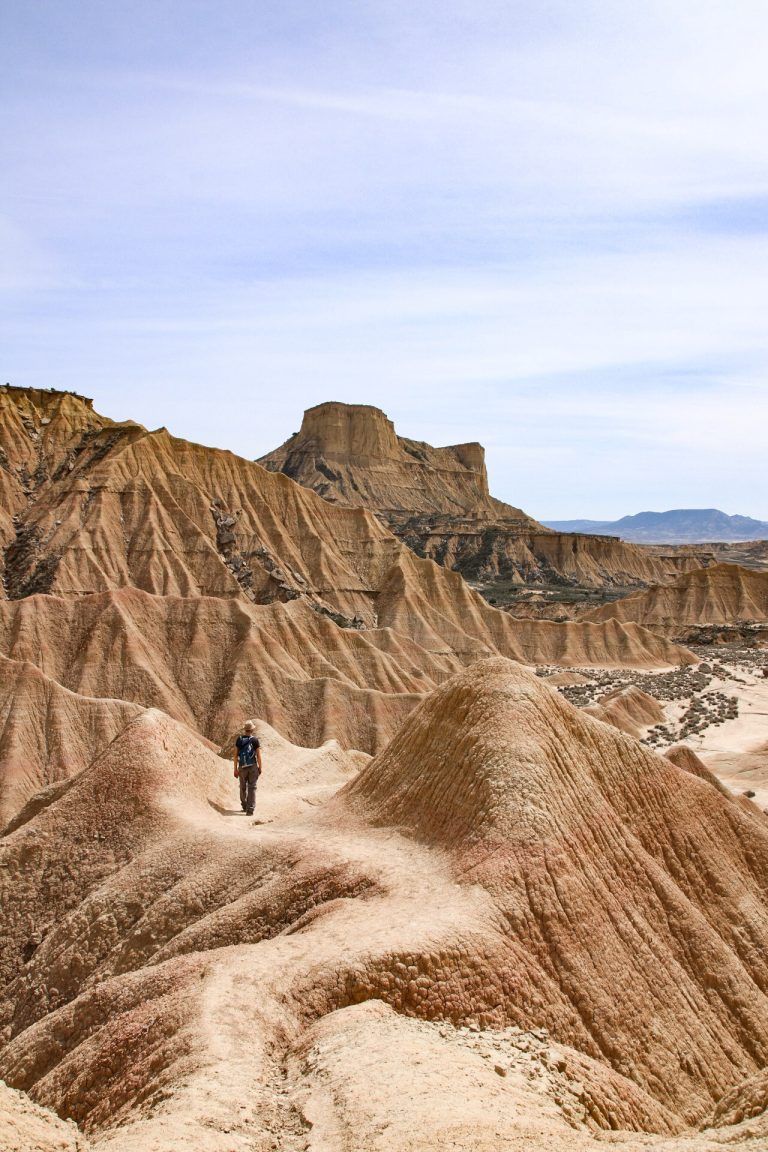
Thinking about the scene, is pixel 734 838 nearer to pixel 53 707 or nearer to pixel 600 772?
pixel 600 772

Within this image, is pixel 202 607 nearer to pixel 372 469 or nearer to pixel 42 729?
pixel 42 729

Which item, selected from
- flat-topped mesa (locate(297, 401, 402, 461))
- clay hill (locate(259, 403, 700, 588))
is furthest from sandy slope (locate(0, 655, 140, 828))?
flat-topped mesa (locate(297, 401, 402, 461))

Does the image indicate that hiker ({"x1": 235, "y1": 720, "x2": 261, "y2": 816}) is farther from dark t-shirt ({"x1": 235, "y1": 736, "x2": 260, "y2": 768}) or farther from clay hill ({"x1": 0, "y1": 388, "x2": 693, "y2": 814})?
clay hill ({"x1": 0, "y1": 388, "x2": 693, "y2": 814})

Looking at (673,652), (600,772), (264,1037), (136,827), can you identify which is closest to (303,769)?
(136,827)

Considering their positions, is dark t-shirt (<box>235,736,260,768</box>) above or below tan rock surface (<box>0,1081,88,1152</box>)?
above

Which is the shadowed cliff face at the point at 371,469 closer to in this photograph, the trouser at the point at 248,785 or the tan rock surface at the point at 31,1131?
the trouser at the point at 248,785

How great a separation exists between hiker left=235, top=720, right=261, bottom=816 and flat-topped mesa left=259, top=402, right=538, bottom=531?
127305 mm

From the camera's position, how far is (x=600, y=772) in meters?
17.2

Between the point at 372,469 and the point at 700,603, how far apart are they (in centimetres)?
6084

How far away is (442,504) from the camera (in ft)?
547

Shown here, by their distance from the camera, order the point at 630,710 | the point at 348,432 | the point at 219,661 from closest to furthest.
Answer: the point at 219,661 < the point at 630,710 < the point at 348,432

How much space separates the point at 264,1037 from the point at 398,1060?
69.7 inches

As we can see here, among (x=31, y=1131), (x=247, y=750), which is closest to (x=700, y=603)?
(x=247, y=750)

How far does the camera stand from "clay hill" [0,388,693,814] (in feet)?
162
